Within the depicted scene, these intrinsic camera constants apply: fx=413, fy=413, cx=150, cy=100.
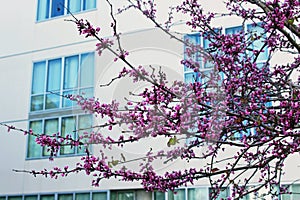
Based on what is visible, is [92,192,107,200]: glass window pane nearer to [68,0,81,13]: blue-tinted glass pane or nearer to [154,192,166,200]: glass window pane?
[154,192,166,200]: glass window pane

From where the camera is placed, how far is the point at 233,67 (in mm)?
1938

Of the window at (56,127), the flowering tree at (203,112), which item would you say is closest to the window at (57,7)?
the window at (56,127)

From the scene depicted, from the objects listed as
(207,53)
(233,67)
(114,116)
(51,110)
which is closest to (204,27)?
(207,53)

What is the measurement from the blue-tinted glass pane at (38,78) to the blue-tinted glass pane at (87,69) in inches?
33.2

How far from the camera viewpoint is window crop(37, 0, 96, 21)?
7289 mm

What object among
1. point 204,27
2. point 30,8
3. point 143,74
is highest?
→ point 30,8

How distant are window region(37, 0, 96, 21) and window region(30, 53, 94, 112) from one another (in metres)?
0.89

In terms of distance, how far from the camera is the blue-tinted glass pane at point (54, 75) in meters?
7.16

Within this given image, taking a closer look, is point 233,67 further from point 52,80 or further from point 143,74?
point 52,80

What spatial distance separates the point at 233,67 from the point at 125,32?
186 inches

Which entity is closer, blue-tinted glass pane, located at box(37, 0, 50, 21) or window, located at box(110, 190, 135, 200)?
window, located at box(110, 190, 135, 200)

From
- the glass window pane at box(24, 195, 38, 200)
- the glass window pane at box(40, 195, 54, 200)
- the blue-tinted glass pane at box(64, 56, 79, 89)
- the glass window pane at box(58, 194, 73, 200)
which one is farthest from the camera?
the blue-tinted glass pane at box(64, 56, 79, 89)

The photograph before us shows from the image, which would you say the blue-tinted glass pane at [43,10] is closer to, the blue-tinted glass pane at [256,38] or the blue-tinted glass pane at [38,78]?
the blue-tinted glass pane at [38,78]

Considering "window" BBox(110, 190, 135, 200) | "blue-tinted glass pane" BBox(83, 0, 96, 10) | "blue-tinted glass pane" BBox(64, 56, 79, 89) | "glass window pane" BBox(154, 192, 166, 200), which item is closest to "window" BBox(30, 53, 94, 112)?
"blue-tinted glass pane" BBox(64, 56, 79, 89)
